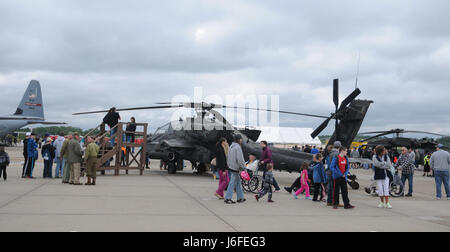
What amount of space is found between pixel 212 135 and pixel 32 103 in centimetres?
4260

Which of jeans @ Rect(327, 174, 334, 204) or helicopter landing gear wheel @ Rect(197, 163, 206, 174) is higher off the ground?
jeans @ Rect(327, 174, 334, 204)

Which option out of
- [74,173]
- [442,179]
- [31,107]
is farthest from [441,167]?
[31,107]

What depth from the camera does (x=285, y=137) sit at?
2469 inches

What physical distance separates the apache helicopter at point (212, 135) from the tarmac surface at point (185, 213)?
13.8 ft

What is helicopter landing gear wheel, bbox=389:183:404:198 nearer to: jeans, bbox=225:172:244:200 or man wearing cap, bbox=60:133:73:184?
jeans, bbox=225:172:244:200

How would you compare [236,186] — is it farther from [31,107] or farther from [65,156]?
[31,107]

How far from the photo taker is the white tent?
198 ft

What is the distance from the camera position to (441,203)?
11.3 meters

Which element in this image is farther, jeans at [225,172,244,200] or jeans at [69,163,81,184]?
jeans at [69,163,81,184]

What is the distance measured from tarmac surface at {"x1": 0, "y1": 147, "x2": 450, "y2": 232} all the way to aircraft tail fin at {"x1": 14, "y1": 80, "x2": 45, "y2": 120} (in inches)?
1773

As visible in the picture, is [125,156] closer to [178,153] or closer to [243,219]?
[178,153]

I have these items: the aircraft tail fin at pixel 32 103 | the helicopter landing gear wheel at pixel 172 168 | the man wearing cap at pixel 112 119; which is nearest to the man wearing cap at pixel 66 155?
the man wearing cap at pixel 112 119

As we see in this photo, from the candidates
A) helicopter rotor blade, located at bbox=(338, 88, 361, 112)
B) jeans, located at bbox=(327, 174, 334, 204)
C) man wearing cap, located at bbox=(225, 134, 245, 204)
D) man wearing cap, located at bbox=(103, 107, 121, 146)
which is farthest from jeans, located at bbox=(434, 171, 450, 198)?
man wearing cap, located at bbox=(103, 107, 121, 146)
